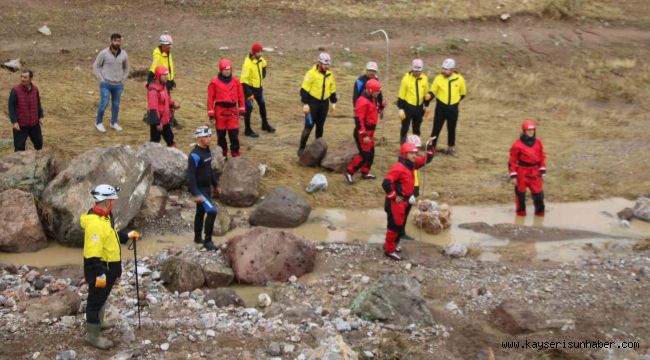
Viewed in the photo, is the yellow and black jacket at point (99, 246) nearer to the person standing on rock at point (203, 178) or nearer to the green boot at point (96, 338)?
the green boot at point (96, 338)

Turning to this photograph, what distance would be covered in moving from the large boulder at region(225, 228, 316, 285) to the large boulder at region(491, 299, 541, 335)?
8.63 feet

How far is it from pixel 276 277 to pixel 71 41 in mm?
13937

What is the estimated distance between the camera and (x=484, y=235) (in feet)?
39.2

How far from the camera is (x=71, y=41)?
69.6 ft

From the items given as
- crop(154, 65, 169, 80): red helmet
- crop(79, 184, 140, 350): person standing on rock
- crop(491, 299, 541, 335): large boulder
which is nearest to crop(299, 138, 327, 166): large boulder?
crop(154, 65, 169, 80): red helmet

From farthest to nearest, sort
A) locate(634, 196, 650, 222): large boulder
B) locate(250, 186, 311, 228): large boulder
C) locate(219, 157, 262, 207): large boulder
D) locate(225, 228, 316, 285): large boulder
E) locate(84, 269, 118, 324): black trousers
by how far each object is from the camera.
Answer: locate(634, 196, 650, 222): large boulder, locate(219, 157, 262, 207): large boulder, locate(250, 186, 311, 228): large boulder, locate(225, 228, 316, 285): large boulder, locate(84, 269, 118, 324): black trousers

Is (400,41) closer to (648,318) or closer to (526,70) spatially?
(526,70)

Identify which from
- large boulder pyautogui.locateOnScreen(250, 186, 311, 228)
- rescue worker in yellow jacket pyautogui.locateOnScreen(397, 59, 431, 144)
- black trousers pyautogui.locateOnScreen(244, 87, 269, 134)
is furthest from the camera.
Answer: black trousers pyautogui.locateOnScreen(244, 87, 269, 134)

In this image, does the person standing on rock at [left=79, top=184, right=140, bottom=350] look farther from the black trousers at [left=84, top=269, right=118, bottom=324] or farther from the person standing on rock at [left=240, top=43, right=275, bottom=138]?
the person standing on rock at [left=240, top=43, right=275, bottom=138]

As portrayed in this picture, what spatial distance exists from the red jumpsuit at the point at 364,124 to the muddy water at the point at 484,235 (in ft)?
3.82

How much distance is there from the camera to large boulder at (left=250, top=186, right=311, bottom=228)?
11.7 metres

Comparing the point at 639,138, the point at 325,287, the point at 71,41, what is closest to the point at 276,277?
the point at 325,287

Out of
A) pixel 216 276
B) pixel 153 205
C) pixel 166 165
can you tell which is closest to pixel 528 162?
pixel 216 276

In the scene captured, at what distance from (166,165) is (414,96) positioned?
5.02 meters
